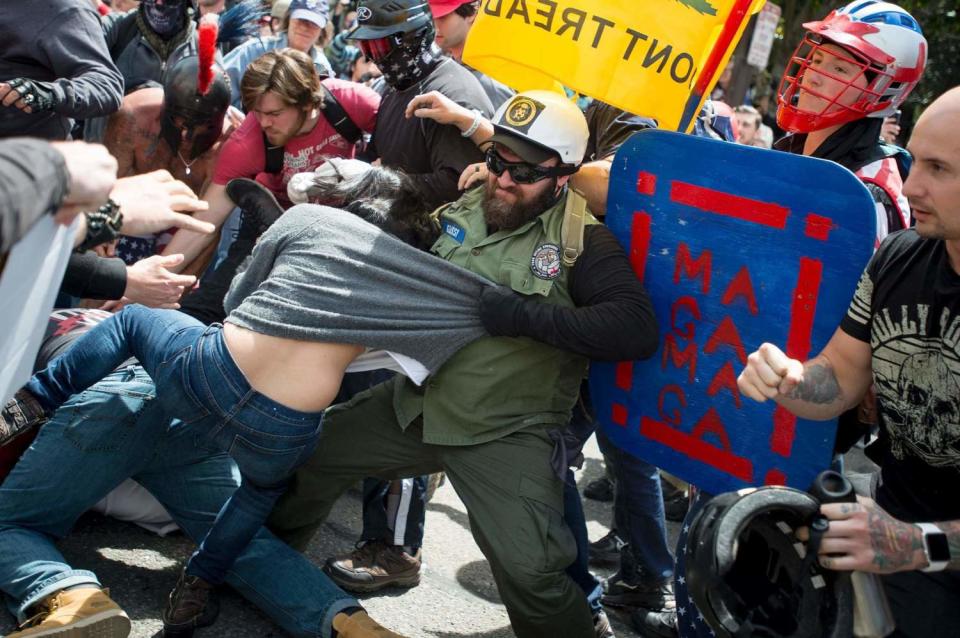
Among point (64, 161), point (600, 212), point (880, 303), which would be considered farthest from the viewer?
point (600, 212)

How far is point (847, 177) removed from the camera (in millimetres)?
2893

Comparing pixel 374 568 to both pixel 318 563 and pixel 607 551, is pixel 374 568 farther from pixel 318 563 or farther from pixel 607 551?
pixel 607 551

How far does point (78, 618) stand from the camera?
2.94 meters

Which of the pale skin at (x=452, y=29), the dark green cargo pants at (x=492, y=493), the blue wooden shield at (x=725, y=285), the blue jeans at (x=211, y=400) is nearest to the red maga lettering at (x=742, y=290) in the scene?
the blue wooden shield at (x=725, y=285)

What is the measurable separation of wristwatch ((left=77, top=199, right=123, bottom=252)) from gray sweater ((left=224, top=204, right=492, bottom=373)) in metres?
0.67

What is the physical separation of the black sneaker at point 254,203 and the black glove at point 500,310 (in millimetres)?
1222

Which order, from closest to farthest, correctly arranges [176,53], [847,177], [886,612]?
[886,612], [847,177], [176,53]

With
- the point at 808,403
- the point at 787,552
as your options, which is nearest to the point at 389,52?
the point at 808,403

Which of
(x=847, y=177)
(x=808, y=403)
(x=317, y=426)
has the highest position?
(x=847, y=177)

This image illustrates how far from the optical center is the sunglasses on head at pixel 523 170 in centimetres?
340

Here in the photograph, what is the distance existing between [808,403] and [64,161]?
1.82 meters

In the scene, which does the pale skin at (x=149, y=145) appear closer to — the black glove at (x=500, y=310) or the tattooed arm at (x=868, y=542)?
the black glove at (x=500, y=310)

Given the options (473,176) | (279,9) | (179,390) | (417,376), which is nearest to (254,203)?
(473,176)

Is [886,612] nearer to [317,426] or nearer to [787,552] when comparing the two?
[787,552]
